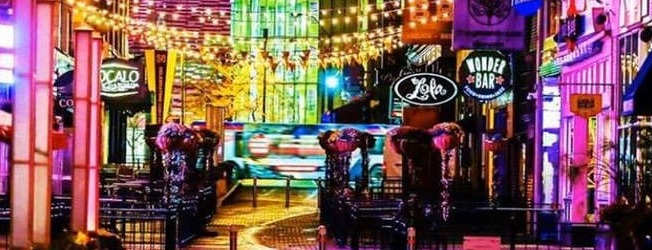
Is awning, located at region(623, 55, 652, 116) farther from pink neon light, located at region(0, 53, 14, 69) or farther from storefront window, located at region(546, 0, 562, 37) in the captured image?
pink neon light, located at region(0, 53, 14, 69)

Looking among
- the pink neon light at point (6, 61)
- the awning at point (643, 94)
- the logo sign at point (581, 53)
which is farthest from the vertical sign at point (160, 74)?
the awning at point (643, 94)

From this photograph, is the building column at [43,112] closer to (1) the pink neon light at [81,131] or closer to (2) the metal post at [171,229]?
(1) the pink neon light at [81,131]

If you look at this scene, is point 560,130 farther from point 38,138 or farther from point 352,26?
point 352,26

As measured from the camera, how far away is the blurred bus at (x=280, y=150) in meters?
55.2

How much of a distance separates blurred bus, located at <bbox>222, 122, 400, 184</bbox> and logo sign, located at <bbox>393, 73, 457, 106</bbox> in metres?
24.1

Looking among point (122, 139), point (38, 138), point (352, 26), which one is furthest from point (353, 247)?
point (352, 26)

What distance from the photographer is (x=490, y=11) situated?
3042 centimetres

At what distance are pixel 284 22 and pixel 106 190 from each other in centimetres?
7461

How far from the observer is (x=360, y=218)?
26.4 meters

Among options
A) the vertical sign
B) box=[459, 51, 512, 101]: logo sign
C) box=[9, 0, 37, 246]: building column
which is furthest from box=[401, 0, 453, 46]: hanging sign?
box=[9, 0, 37, 246]: building column

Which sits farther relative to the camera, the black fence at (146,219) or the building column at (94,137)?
the black fence at (146,219)

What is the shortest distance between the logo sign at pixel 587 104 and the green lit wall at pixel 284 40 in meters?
75.8

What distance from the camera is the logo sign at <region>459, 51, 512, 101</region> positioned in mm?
30734

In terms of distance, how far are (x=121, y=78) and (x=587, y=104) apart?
15.2 meters
